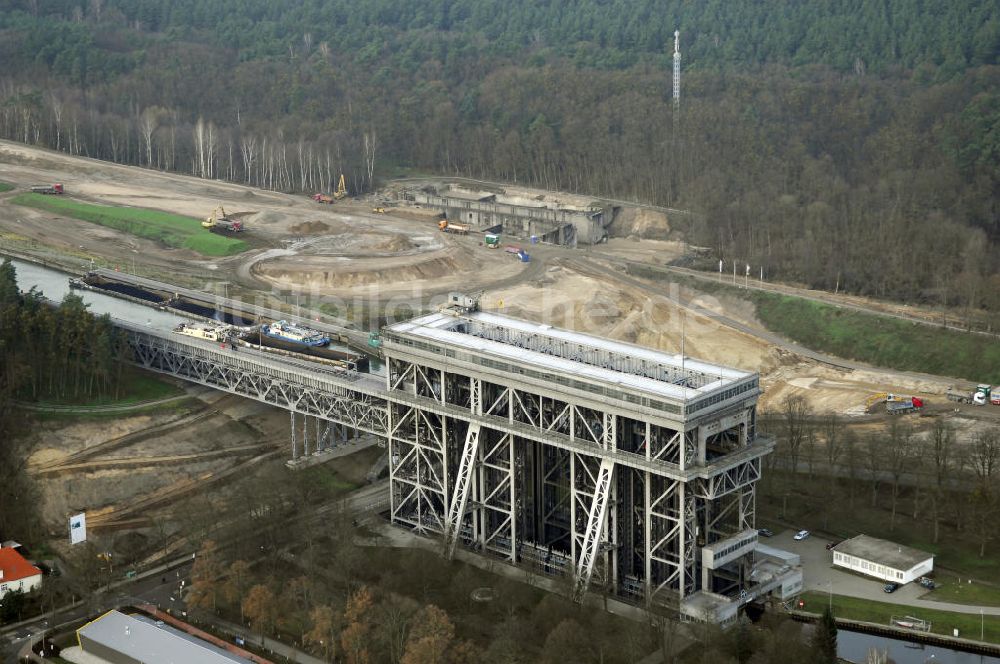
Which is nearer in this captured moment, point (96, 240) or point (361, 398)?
point (361, 398)

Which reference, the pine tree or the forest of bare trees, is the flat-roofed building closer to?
the pine tree

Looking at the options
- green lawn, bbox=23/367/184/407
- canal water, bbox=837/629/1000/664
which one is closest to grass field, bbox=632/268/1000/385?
canal water, bbox=837/629/1000/664

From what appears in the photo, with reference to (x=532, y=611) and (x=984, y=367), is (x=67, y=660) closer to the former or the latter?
(x=532, y=611)

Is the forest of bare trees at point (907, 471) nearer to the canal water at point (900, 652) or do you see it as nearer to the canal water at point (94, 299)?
the canal water at point (900, 652)

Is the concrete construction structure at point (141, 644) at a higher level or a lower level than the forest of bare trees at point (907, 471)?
lower

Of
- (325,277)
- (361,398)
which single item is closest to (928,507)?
(361,398)

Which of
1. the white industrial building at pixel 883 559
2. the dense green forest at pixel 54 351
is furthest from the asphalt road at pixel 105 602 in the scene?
the white industrial building at pixel 883 559
